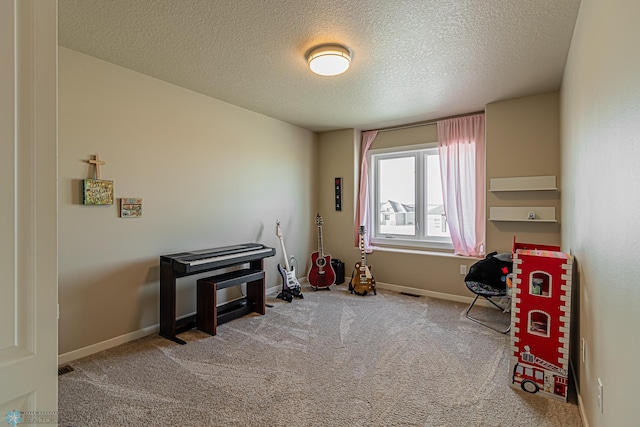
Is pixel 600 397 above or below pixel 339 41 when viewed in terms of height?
below

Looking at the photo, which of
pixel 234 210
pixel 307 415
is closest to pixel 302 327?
pixel 307 415

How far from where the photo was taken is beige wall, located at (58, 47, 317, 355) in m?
2.50

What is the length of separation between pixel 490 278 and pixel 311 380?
86.4 inches

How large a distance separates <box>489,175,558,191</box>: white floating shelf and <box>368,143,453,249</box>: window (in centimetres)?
87

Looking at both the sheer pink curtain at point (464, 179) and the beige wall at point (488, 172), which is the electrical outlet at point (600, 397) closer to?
the beige wall at point (488, 172)

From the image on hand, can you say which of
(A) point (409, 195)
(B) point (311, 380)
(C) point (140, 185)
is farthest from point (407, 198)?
(C) point (140, 185)

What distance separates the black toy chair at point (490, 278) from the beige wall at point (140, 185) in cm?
256

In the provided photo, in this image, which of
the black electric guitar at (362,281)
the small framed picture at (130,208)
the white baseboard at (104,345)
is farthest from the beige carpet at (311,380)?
the small framed picture at (130,208)

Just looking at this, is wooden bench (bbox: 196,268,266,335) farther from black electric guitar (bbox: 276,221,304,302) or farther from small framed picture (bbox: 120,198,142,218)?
small framed picture (bbox: 120,198,142,218)

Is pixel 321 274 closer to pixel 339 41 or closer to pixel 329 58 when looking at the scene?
pixel 329 58

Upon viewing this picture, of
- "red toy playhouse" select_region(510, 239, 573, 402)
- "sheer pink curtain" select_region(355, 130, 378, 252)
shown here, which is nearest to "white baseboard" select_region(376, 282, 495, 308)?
"sheer pink curtain" select_region(355, 130, 378, 252)

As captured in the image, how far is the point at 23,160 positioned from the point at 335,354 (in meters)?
2.43

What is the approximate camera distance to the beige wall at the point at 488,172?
3.38m

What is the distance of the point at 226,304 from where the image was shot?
363cm
